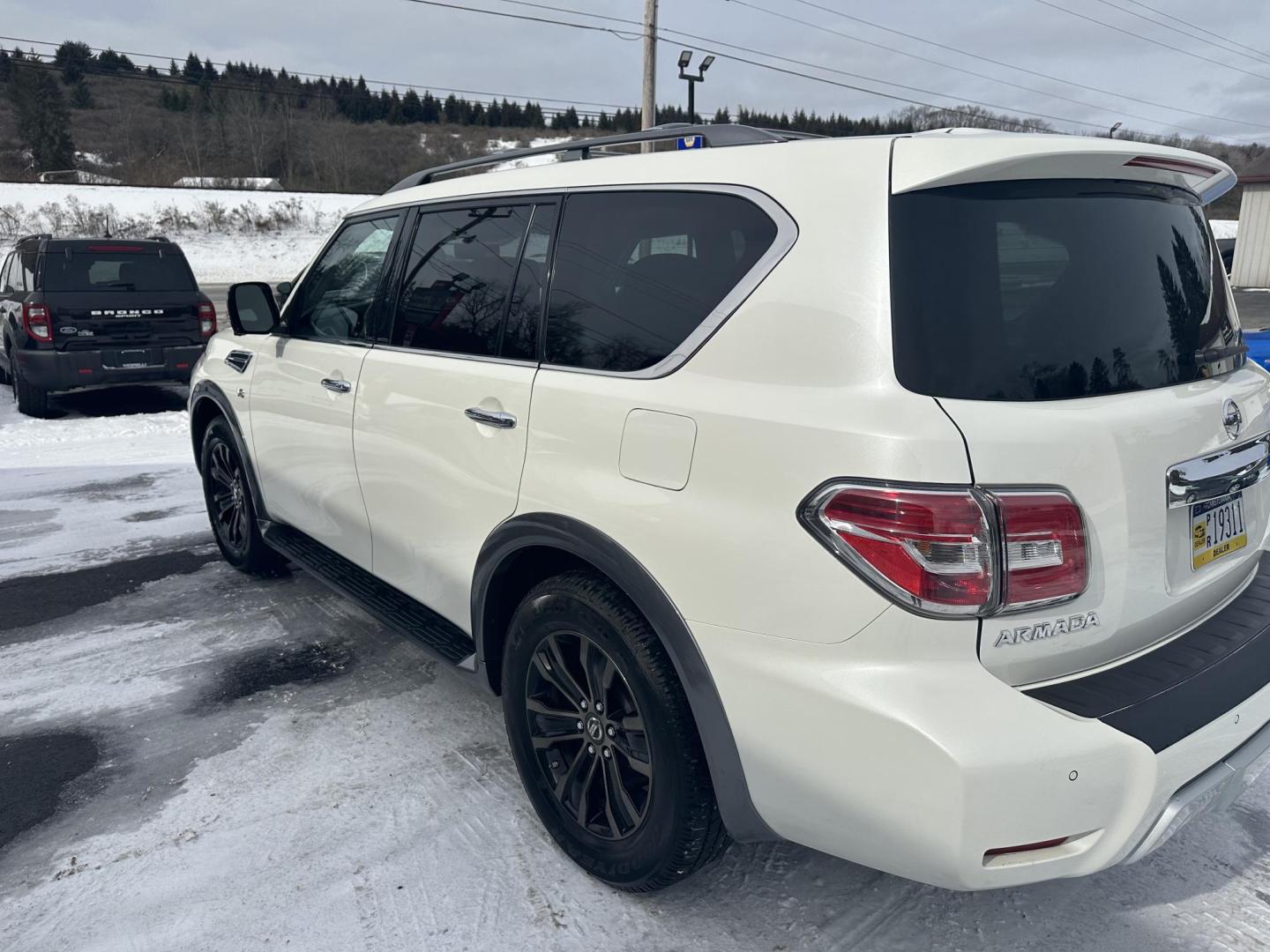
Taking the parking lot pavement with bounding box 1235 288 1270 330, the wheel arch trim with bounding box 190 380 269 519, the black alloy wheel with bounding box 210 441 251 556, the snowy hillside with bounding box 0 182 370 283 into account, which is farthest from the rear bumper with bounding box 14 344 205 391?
the snowy hillside with bounding box 0 182 370 283

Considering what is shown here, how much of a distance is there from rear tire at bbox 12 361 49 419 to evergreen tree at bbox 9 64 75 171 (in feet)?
196

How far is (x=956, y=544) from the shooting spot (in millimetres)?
1683

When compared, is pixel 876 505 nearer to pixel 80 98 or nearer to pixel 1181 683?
pixel 1181 683

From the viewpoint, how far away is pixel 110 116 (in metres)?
79.5

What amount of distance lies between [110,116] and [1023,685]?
9600cm

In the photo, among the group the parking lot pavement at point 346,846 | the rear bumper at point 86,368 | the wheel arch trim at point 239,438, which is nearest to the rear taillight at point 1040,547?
the parking lot pavement at point 346,846

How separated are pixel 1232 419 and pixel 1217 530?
26 cm

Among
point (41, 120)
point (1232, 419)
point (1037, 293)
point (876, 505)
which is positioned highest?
point (41, 120)

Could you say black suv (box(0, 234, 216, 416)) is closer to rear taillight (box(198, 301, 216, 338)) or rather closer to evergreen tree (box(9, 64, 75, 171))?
rear taillight (box(198, 301, 216, 338))

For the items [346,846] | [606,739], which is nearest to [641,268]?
[606,739]

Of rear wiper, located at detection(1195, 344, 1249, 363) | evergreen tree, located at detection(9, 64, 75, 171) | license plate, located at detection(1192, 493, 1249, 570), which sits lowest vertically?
license plate, located at detection(1192, 493, 1249, 570)

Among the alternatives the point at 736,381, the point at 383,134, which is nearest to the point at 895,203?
the point at 736,381

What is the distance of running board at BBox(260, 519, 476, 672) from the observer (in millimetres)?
2926

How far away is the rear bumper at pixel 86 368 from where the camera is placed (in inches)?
343
